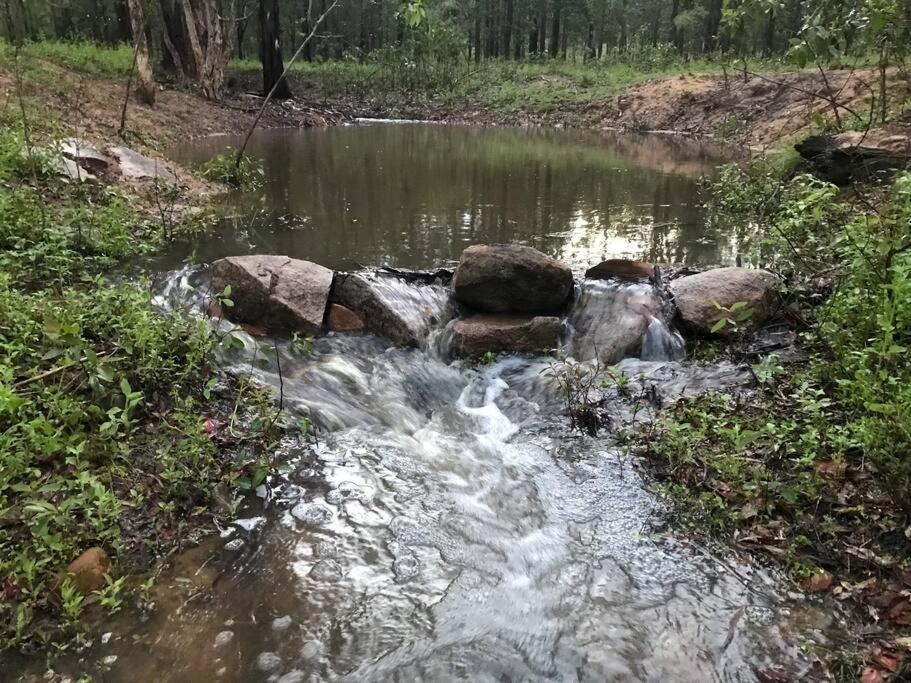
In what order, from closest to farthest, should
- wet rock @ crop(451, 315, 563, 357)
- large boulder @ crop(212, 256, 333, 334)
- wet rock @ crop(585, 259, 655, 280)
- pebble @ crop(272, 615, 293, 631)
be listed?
1. pebble @ crop(272, 615, 293, 631)
2. large boulder @ crop(212, 256, 333, 334)
3. wet rock @ crop(451, 315, 563, 357)
4. wet rock @ crop(585, 259, 655, 280)

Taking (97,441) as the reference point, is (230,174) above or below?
above

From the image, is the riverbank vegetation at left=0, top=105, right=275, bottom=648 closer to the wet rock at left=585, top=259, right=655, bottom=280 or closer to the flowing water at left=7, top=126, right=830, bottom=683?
the flowing water at left=7, top=126, right=830, bottom=683

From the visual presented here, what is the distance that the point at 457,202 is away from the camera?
11.2 metres

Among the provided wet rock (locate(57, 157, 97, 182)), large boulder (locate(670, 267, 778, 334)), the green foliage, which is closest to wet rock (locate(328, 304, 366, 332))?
large boulder (locate(670, 267, 778, 334))

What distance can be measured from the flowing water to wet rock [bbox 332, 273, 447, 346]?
1.79 ft

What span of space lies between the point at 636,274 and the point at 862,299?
282 cm

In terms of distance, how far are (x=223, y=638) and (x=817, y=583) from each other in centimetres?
300

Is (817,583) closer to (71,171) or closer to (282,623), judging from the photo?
(282,623)

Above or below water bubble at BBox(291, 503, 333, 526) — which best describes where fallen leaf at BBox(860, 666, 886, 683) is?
above

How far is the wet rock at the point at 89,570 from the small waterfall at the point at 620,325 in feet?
14.4

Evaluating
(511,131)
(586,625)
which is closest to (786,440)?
(586,625)

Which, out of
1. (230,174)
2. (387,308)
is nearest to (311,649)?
(387,308)

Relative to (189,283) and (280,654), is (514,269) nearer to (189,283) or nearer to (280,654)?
(189,283)

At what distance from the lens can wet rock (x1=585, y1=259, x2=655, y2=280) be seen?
736cm
